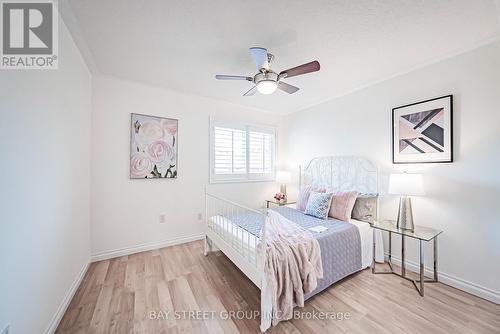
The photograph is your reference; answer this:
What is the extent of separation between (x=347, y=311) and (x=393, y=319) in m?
0.36

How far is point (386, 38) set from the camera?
179 centimetres

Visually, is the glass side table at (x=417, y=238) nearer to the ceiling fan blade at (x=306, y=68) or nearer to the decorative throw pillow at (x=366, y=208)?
the decorative throw pillow at (x=366, y=208)

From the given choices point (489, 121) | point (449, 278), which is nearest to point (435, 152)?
point (489, 121)

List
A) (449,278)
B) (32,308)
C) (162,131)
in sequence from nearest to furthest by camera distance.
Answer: (32,308)
(449,278)
(162,131)

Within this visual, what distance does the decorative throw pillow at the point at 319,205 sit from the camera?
259 cm

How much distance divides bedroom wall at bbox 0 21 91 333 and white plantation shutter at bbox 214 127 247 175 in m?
1.92

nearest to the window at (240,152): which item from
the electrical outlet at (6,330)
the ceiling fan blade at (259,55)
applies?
the ceiling fan blade at (259,55)

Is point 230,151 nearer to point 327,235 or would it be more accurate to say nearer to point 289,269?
point 327,235

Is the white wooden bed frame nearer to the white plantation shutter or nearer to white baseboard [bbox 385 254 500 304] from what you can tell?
the white plantation shutter

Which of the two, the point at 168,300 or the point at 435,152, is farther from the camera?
the point at 435,152

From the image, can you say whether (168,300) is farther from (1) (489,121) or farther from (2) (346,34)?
(1) (489,121)

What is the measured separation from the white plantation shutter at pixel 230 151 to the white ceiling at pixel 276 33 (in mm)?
1213

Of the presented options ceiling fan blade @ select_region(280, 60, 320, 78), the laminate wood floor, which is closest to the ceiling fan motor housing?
ceiling fan blade @ select_region(280, 60, 320, 78)

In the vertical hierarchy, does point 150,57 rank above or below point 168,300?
above
